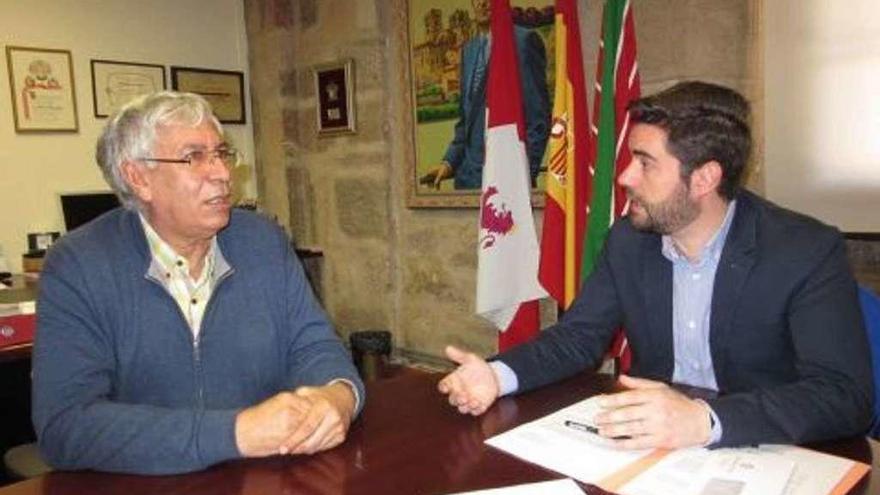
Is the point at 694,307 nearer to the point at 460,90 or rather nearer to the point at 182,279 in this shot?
the point at 182,279

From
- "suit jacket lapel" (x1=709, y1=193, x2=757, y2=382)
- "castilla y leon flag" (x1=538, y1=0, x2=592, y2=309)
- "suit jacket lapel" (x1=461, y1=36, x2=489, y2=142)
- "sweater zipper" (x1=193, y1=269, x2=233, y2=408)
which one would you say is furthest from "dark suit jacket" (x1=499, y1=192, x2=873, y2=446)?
"suit jacket lapel" (x1=461, y1=36, x2=489, y2=142)

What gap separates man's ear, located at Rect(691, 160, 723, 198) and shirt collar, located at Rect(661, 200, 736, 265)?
81mm

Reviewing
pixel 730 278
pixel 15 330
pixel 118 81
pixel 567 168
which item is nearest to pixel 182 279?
pixel 15 330

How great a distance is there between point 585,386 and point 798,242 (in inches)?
19.1

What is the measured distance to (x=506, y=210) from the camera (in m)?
2.71

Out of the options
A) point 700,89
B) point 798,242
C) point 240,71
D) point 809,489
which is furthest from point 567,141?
point 240,71

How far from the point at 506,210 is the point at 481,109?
69 cm

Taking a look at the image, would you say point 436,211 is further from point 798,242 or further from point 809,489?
point 809,489

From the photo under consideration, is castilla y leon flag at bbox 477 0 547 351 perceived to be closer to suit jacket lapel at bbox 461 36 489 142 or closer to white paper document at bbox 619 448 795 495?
suit jacket lapel at bbox 461 36 489 142

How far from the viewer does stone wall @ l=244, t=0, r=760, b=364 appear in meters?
3.55

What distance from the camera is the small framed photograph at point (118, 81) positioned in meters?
3.79

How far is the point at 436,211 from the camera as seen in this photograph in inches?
139

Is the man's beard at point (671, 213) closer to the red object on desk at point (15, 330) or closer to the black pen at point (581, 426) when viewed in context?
the black pen at point (581, 426)

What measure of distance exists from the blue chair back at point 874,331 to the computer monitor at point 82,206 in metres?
3.31
